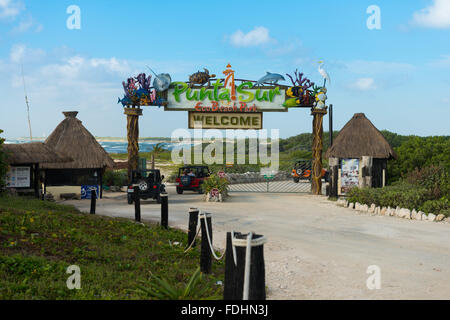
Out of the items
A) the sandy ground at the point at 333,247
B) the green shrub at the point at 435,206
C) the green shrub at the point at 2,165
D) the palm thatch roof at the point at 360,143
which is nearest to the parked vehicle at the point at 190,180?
the sandy ground at the point at 333,247

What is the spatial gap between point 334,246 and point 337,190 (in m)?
12.0

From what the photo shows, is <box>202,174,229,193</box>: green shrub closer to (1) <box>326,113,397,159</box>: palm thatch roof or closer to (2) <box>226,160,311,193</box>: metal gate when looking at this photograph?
(1) <box>326,113,397,159</box>: palm thatch roof

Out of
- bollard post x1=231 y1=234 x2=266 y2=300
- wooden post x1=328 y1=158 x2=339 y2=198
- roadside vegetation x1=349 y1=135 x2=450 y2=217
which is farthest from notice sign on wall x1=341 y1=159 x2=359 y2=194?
bollard post x1=231 y1=234 x2=266 y2=300

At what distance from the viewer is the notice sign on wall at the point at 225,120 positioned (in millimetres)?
24828

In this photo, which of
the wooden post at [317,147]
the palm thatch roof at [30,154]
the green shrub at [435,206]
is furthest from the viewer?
the wooden post at [317,147]

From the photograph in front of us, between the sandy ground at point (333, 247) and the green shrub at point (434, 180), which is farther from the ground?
the green shrub at point (434, 180)

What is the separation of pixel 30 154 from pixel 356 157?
1564cm

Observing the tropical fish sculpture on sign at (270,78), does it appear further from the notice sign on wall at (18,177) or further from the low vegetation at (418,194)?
the notice sign on wall at (18,177)

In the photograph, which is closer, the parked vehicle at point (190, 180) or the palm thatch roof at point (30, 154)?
the palm thatch roof at point (30, 154)

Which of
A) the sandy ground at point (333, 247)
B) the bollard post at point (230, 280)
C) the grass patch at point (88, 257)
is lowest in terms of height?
the sandy ground at point (333, 247)

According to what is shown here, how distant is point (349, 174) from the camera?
77.6ft

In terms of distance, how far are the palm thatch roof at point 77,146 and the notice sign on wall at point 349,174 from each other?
39.2 feet
